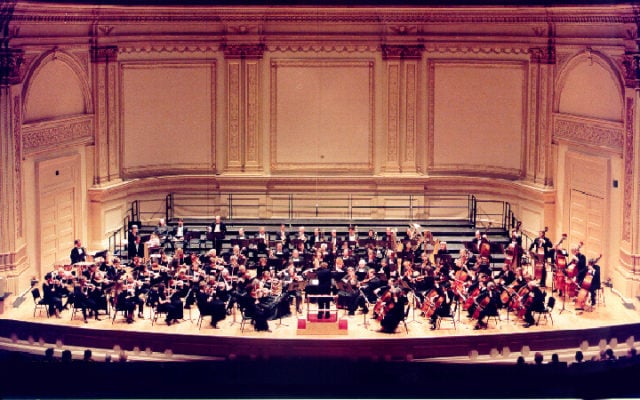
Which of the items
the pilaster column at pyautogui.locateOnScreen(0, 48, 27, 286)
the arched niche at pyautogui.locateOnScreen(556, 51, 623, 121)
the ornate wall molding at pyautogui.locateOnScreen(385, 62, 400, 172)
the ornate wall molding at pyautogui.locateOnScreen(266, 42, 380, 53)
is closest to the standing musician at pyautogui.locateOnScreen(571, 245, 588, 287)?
the arched niche at pyautogui.locateOnScreen(556, 51, 623, 121)

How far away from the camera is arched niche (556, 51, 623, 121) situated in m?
21.7

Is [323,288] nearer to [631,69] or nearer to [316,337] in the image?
[316,337]

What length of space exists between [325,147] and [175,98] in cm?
345

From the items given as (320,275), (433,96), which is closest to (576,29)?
(433,96)

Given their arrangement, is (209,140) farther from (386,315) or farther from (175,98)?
(386,315)

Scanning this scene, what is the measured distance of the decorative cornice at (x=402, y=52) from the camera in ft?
81.0

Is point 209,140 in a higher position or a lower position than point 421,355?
higher

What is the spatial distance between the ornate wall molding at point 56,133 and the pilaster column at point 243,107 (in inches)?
123

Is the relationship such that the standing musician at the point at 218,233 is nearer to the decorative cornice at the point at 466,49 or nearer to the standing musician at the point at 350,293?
the standing musician at the point at 350,293

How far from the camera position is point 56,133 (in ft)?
73.5

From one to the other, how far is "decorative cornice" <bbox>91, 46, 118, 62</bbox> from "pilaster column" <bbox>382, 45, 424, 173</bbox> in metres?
5.69

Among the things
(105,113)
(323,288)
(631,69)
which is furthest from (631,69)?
(105,113)

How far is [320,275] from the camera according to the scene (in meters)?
19.7

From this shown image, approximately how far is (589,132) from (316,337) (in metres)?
7.43
